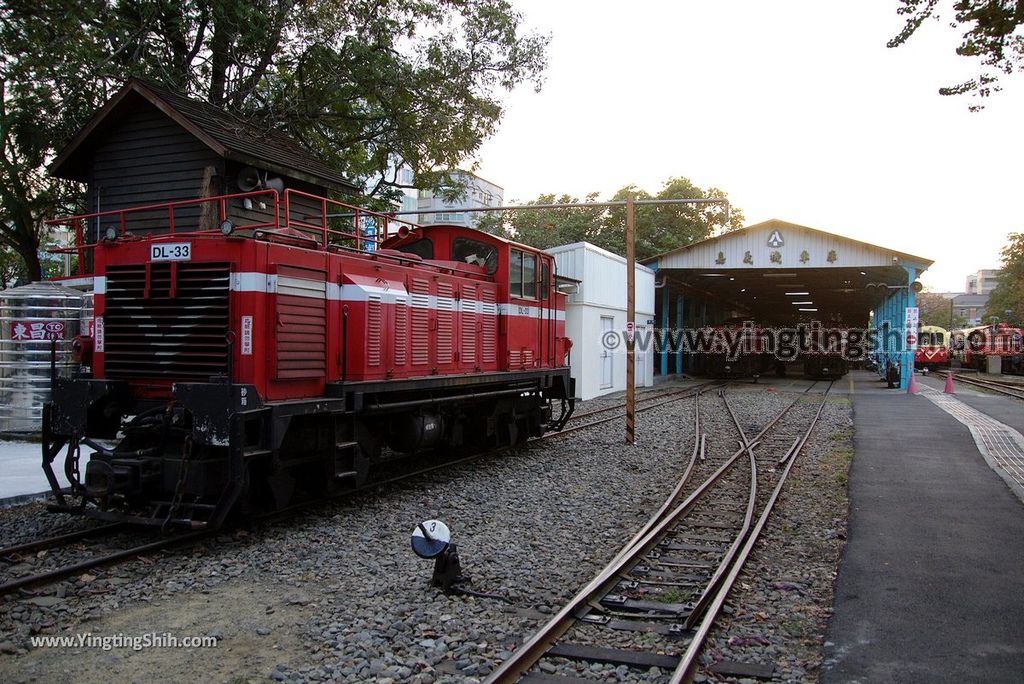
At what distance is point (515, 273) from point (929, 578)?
23.5ft

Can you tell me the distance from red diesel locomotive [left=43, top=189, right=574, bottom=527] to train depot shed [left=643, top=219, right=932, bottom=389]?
73.9 feet

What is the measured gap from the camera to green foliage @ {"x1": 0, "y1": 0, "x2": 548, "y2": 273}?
13.3 metres

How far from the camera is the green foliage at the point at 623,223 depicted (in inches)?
1671

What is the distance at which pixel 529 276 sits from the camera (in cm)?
1195

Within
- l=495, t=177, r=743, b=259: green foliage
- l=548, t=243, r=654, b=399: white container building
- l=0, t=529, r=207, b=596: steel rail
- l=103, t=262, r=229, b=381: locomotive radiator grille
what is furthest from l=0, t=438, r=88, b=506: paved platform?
l=495, t=177, r=743, b=259: green foliage

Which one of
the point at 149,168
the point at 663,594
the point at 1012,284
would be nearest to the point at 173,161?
the point at 149,168

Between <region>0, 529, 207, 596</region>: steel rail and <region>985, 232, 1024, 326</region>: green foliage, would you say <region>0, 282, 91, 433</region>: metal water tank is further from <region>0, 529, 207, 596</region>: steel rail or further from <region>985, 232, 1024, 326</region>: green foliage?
<region>985, 232, 1024, 326</region>: green foliage

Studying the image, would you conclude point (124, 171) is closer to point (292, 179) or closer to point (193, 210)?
point (193, 210)

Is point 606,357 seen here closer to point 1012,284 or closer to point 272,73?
point 272,73

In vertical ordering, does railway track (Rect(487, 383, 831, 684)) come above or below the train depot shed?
below

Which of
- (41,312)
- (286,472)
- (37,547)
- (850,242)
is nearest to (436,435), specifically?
(286,472)

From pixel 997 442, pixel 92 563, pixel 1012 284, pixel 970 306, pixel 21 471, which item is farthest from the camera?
pixel 970 306

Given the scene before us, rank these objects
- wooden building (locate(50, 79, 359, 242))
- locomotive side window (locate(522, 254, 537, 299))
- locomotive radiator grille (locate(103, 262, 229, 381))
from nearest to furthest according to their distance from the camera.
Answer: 1. locomotive radiator grille (locate(103, 262, 229, 381))
2. locomotive side window (locate(522, 254, 537, 299))
3. wooden building (locate(50, 79, 359, 242))

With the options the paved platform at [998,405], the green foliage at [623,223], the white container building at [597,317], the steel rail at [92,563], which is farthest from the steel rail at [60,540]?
the green foliage at [623,223]
